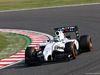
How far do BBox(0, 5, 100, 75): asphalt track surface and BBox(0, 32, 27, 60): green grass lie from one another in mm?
1974

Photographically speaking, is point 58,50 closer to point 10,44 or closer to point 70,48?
point 70,48

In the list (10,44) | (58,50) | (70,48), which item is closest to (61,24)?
(10,44)

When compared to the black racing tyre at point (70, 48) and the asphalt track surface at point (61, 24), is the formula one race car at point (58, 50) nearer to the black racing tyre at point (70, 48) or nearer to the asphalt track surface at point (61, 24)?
the black racing tyre at point (70, 48)

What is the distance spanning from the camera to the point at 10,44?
16.5m

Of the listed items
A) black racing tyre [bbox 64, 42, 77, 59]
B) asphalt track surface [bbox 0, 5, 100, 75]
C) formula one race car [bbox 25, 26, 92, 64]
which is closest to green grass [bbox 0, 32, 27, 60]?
asphalt track surface [bbox 0, 5, 100, 75]

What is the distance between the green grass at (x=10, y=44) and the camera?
14.4 meters

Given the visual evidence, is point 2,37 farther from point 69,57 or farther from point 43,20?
point 69,57

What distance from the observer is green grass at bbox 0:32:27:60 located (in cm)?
1443

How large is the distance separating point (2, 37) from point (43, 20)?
5.24 metres

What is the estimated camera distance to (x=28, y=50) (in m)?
11.9

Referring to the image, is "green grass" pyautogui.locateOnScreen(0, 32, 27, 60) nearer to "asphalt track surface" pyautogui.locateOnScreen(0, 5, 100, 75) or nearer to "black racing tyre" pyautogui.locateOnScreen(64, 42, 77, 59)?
"asphalt track surface" pyautogui.locateOnScreen(0, 5, 100, 75)

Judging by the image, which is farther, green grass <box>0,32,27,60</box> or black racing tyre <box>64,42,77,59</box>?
green grass <box>0,32,27,60</box>

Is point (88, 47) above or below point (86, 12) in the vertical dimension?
below

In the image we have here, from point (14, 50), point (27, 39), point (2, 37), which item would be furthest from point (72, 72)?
point (2, 37)
